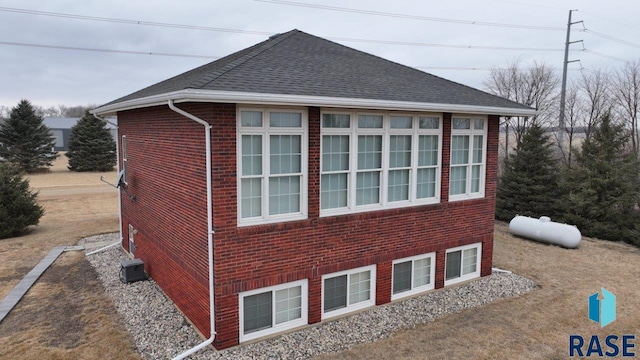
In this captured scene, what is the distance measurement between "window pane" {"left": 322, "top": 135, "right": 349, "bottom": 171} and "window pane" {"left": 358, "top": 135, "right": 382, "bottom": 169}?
0.32 metres

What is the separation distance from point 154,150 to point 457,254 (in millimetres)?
7188

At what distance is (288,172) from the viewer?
694 centimetres

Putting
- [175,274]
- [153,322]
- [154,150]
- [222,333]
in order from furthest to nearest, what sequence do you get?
[154,150]
[175,274]
[153,322]
[222,333]

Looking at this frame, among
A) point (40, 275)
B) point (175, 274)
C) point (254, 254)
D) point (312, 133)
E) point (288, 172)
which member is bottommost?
point (40, 275)

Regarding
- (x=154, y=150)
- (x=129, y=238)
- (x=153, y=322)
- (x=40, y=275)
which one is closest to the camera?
(x=153, y=322)

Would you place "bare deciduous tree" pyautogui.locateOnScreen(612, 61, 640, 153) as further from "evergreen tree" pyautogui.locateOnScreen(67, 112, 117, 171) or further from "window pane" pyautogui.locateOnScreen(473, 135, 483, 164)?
"evergreen tree" pyautogui.locateOnScreen(67, 112, 117, 171)

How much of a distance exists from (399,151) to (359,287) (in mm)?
2834

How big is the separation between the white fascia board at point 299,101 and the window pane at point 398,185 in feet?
4.60

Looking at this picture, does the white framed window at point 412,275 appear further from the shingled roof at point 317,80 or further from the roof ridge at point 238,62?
the roof ridge at point 238,62

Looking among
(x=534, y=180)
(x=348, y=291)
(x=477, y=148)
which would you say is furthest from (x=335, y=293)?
(x=534, y=180)

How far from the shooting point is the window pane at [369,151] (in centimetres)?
775

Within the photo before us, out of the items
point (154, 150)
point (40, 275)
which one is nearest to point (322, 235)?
point (154, 150)

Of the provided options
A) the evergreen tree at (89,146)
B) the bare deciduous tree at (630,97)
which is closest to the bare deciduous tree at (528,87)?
the bare deciduous tree at (630,97)

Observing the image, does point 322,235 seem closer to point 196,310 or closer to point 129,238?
point 196,310
